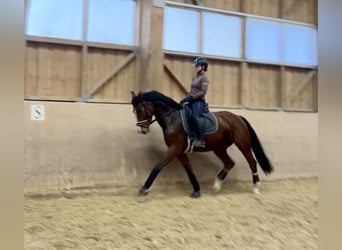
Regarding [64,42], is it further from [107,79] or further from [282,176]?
[282,176]

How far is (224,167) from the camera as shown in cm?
536

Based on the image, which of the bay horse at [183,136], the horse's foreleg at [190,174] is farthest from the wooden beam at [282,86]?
the horse's foreleg at [190,174]

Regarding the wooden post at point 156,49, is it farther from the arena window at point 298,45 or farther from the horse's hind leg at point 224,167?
the arena window at point 298,45

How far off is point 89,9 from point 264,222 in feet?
11.7

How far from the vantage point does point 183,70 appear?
618 centimetres

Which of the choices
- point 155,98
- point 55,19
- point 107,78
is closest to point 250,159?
point 155,98

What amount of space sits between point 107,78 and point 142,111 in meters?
1.08

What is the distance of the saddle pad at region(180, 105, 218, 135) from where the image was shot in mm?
4883

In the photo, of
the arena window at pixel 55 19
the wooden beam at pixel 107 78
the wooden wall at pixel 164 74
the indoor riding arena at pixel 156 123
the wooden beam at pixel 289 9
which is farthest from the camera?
the wooden beam at pixel 289 9

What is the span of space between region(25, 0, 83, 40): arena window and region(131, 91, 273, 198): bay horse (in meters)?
1.32

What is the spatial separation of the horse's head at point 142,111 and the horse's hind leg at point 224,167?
1.05 m

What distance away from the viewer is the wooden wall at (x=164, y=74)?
5375 mm

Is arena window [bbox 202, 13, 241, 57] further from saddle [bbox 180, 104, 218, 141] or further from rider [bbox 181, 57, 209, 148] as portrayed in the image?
saddle [bbox 180, 104, 218, 141]

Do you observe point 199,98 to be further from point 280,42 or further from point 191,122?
point 280,42
